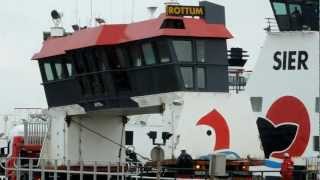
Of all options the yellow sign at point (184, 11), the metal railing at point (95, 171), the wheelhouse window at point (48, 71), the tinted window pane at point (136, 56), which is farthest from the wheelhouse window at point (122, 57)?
the wheelhouse window at point (48, 71)

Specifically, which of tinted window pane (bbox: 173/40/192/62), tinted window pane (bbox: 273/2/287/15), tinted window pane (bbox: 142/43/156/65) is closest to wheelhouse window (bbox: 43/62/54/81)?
tinted window pane (bbox: 142/43/156/65)

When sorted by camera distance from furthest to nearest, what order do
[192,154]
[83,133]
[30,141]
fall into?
1. [30,141]
2. [83,133]
3. [192,154]

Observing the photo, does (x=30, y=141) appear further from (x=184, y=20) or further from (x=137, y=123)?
(x=184, y=20)

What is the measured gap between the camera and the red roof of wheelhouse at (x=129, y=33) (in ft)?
127

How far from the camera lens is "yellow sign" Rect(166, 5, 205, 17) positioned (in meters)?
39.1

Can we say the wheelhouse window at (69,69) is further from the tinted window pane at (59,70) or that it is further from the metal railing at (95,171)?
the metal railing at (95,171)

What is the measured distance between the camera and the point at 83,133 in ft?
147

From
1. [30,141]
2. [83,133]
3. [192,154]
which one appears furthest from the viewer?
[30,141]

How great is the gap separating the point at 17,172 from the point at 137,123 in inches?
318

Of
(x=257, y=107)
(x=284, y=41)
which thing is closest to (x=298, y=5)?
(x=284, y=41)

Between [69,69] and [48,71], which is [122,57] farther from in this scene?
[48,71]

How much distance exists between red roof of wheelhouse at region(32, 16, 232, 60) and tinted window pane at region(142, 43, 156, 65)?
1.03 feet

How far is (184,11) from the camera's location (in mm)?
39312

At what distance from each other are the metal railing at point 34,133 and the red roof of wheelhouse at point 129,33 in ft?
16.4
